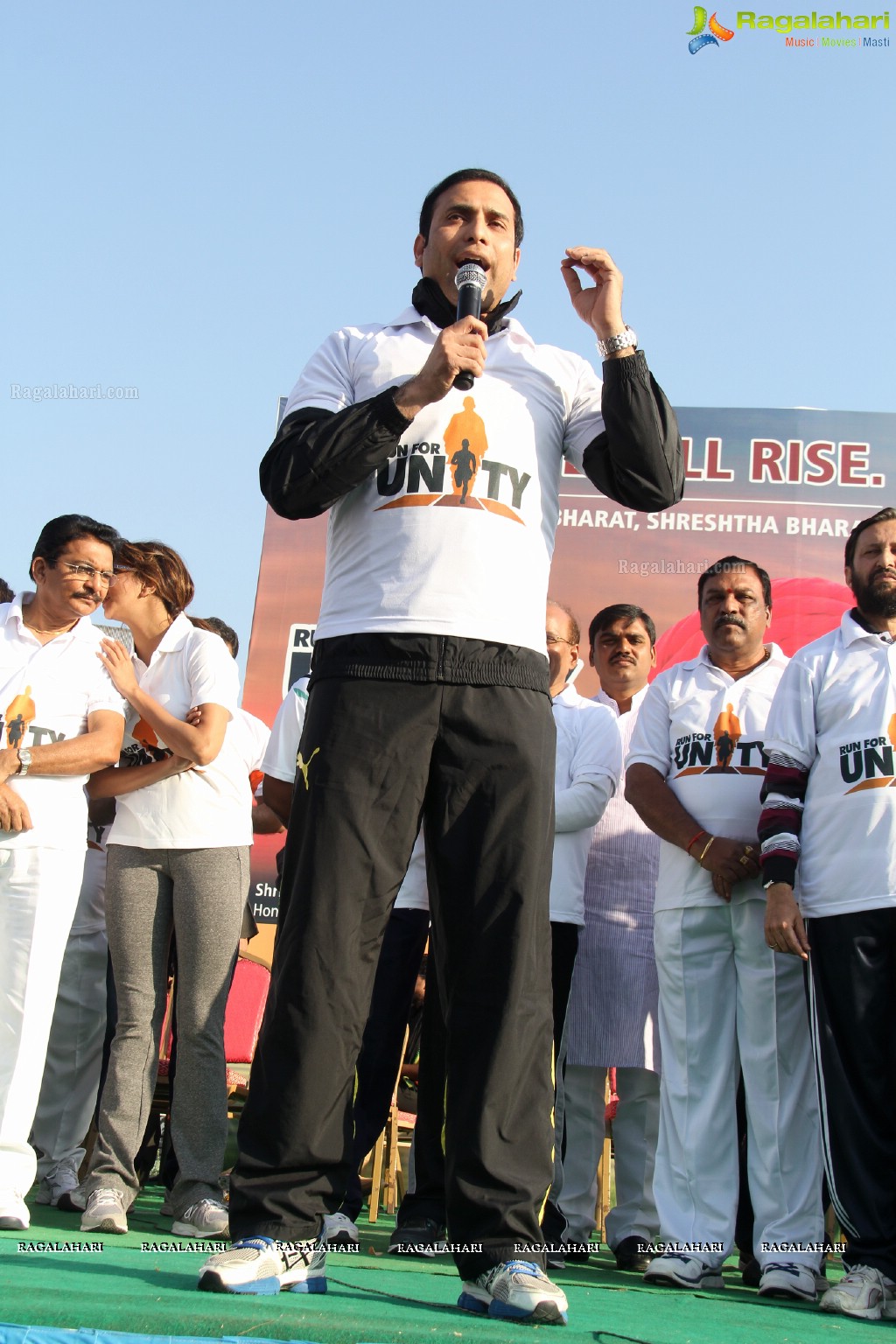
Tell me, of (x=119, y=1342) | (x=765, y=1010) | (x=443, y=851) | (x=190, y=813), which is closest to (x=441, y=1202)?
(x=765, y=1010)

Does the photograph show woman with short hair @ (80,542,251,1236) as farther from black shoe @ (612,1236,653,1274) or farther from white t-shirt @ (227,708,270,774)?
black shoe @ (612,1236,653,1274)

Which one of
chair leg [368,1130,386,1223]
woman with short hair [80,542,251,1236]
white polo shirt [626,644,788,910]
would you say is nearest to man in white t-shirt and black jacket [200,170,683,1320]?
white polo shirt [626,644,788,910]

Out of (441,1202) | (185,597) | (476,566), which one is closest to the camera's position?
(476,566)

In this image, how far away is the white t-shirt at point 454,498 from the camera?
7.95ft

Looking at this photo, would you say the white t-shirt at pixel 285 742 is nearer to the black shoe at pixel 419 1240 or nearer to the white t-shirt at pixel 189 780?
the white t-shirt at pixel 189 780

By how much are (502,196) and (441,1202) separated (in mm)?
2700

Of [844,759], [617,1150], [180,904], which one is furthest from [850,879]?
[180,904]

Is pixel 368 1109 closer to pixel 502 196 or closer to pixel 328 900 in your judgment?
pixel 328 900

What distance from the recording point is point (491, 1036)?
2285 millimetres

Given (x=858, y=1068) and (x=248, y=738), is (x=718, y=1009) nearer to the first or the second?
(x=858, y=1068)

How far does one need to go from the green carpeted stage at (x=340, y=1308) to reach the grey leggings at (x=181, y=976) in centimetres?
52

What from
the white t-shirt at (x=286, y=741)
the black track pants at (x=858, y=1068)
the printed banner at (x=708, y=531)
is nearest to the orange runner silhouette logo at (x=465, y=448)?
the black track pants at (x=858, y=1068)

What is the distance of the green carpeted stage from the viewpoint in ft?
5.79

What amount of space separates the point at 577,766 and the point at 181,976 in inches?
60.2
